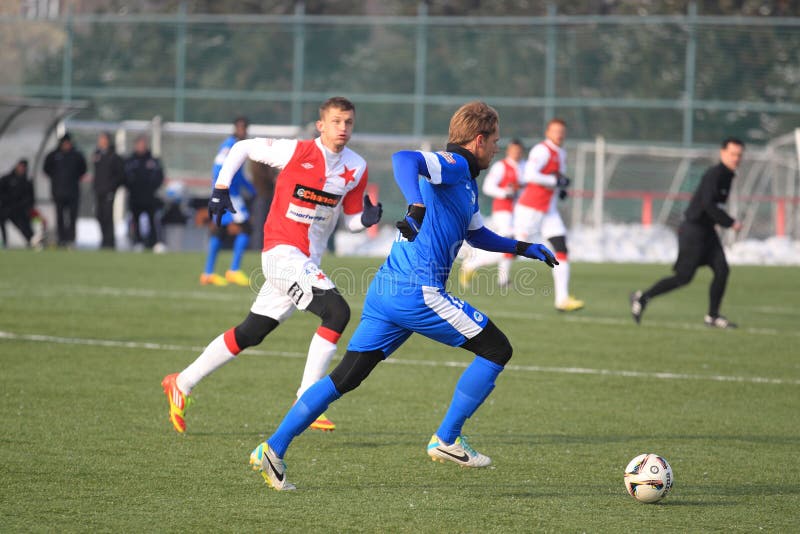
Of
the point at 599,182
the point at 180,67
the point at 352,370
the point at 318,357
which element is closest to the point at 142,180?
the point at 180,67

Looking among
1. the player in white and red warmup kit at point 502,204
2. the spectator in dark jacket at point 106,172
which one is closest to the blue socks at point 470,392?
the player in white and red warmup kit at point 502,204

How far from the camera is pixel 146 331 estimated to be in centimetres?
1210

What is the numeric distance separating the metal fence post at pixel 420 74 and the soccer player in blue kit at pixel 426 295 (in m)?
26.4

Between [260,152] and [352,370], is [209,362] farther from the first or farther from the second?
[352,370]

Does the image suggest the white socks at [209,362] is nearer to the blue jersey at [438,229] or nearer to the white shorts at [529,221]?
the blue jersey at [438,229]

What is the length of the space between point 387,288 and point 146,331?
6532 mm

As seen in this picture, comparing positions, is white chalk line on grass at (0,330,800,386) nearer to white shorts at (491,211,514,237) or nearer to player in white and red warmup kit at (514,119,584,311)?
player in white and red warmup kit at (514,119,584,311)

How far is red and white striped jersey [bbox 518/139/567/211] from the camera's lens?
15.3m

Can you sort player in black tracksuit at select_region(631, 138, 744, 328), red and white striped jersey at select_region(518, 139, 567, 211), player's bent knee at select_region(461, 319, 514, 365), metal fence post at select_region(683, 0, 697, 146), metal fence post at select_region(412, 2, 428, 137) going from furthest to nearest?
metal fence post at select_region(412, 2, 428, 137) < metal fence post at select_region(683, 0, 697, 146) < red and white striped jersey at select_region(518, 139, 567, 211) < player in black tracksuit at select_region(631, 138, 744, 328) < player's bent knee at select_region(461, 319, 514, 365)

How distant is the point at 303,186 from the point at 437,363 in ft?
11.1

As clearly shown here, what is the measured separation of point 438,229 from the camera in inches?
243

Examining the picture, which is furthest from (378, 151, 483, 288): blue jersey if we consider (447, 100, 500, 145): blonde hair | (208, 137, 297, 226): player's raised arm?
(208, 137, 297, 226): player's raised arm

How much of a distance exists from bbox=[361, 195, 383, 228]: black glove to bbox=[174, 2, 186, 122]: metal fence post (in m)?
28.5

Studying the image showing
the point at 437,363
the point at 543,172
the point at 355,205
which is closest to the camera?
the point at 355,205
